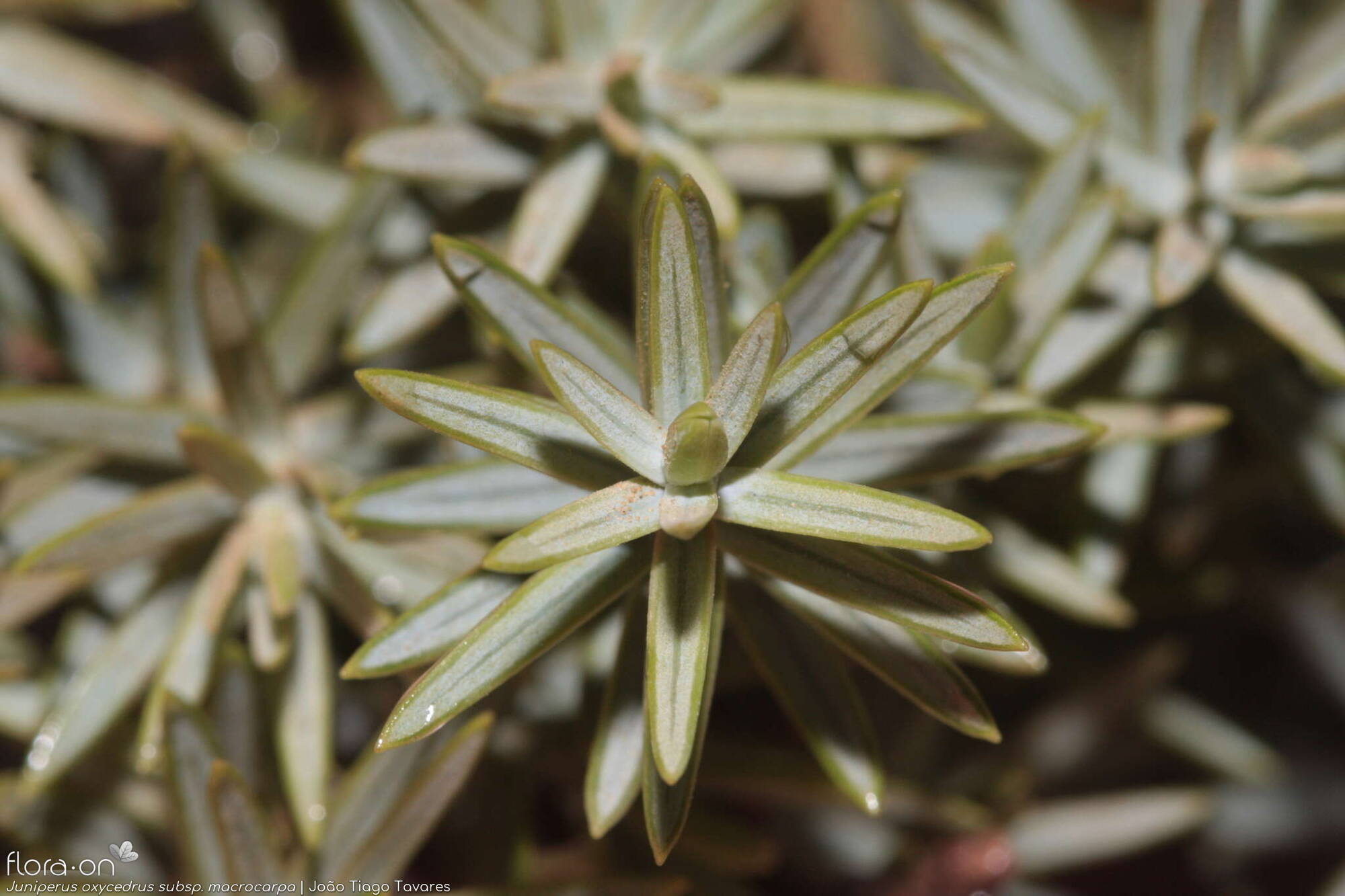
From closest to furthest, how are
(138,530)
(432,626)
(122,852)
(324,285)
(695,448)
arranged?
1. (695,448)
2. (432,626)
3. (138,530)
4. (324,285)
5. (122,852)

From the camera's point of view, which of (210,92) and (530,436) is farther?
(210,92)

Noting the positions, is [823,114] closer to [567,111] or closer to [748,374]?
[567,111]

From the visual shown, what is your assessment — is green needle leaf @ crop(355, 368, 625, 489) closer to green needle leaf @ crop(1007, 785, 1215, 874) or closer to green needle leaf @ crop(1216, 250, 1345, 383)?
green needle leaf @ crop(1216, 250, 1345, 383)

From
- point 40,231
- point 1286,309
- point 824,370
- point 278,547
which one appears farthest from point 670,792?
point 40,231

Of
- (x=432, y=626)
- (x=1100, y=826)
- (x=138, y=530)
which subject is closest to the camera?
(x=432, y=626)

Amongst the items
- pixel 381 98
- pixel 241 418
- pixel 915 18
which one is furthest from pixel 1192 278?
pixel 381 98

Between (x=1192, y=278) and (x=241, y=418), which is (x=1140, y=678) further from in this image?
(x=241, y=418)

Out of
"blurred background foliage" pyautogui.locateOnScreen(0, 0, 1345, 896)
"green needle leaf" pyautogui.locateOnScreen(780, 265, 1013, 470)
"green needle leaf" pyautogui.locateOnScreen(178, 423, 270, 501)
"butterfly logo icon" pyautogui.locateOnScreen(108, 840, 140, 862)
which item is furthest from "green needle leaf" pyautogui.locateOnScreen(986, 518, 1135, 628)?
"butterfly logo icon" pyautogui.locateOnScreen(108, 840, 140, 862)
